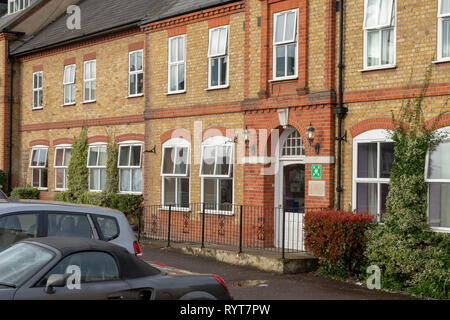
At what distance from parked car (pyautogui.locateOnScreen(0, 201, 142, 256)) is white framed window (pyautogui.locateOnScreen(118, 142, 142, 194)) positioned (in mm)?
11236

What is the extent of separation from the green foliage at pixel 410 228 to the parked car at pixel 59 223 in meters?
5.20

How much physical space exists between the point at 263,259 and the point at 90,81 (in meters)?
12.5

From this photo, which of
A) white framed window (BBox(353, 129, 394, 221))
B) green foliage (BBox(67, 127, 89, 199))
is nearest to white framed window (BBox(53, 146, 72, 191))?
green foliage (BBox(67, 127, 89, 199))

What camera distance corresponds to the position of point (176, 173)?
19.6 meters

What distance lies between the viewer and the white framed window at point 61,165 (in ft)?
83.3

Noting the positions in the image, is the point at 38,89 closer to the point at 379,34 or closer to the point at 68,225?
the point at 379,34

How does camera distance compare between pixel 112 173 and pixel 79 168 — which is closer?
pixel 112 173

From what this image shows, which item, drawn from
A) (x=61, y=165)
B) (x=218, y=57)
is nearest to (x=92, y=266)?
(x=218, y=57)

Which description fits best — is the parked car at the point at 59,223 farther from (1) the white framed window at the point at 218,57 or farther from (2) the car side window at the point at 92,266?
(1) the white framed window at the point at 218,57

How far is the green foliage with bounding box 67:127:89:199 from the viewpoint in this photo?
24047 millimetres

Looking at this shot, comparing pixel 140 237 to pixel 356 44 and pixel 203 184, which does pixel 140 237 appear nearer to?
pixel 203 184

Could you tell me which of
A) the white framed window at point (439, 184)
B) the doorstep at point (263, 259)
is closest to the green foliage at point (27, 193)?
the doorstep at point (263, 259)

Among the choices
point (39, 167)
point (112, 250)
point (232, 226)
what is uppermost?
point (39, 167)
